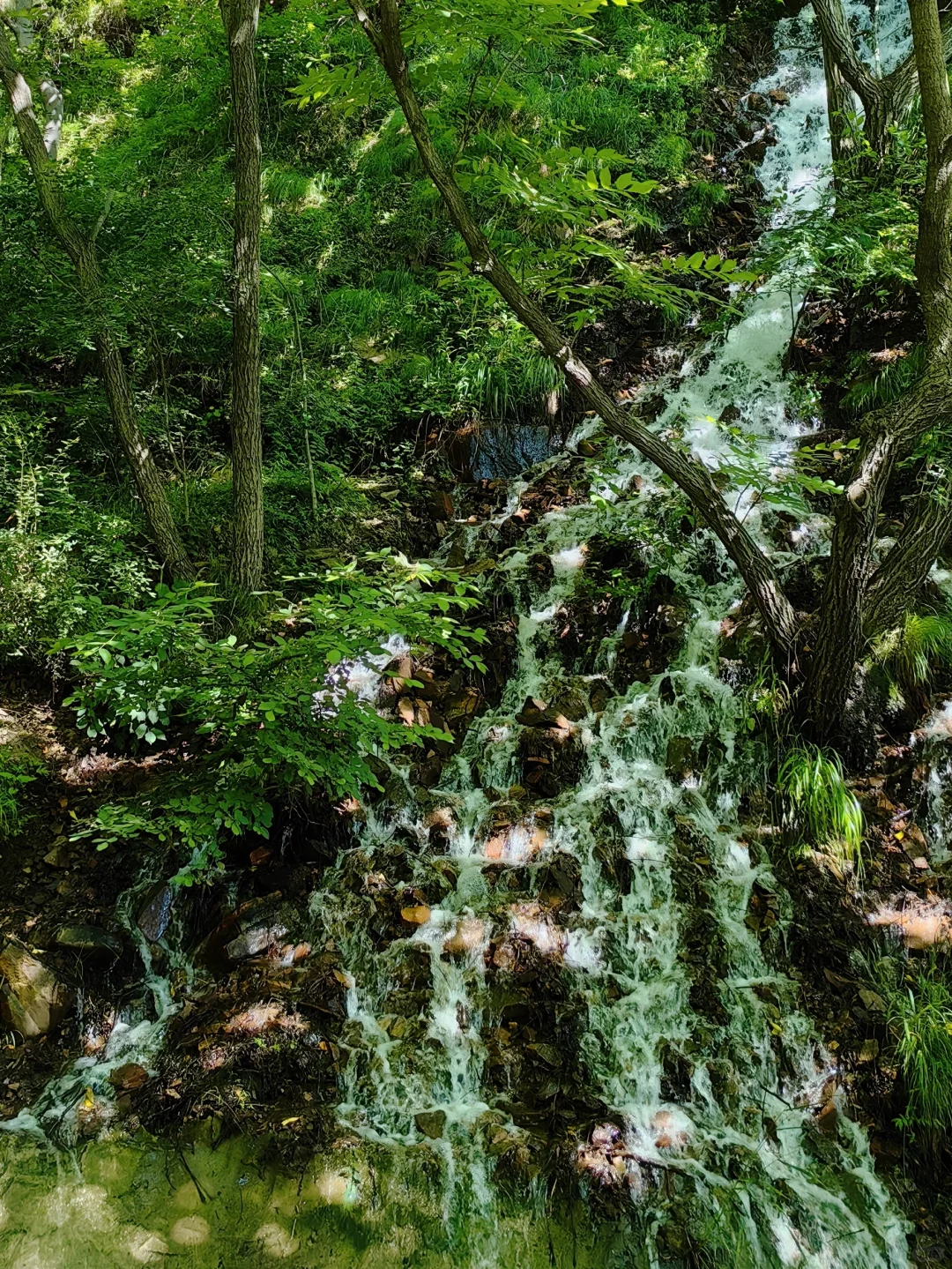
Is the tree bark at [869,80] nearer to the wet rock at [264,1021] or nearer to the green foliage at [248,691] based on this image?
the green foliage at [248,691]

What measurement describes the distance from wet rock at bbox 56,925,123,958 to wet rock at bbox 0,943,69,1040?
6.0 inches

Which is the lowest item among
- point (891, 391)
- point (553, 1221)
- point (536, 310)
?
point (553, 1221)

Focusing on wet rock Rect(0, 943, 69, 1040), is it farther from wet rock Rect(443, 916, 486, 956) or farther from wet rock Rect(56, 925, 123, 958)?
wet rock Rect(443, 916, 486, 956)

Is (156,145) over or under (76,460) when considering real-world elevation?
A: over

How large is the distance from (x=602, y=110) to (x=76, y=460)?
8.01 metres

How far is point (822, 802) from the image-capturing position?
4250 millimetres

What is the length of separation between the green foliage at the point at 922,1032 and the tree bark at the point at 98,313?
15.8ft

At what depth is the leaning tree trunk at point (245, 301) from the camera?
14.4 feet

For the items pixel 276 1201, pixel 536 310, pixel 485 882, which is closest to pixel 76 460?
pixel 536 310

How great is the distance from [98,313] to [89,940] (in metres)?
3.77

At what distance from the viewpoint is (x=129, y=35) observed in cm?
1080

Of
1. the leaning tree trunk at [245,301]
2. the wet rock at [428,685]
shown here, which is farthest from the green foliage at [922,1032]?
the leaning tree trunk at [245,301]

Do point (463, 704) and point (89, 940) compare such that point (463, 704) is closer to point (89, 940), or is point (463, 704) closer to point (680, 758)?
point (680, 758)

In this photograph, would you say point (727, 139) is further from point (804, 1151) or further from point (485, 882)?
point (804, 1151)
